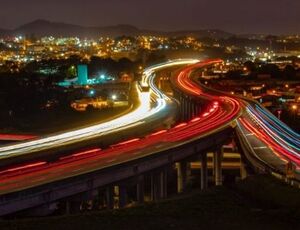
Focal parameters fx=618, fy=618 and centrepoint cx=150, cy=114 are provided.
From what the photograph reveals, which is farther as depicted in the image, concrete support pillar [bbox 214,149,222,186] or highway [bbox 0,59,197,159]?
concrete support pillar [bbox 214,149,222,186]

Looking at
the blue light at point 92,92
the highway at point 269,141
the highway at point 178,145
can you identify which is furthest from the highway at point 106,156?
the blue light at point 92,92

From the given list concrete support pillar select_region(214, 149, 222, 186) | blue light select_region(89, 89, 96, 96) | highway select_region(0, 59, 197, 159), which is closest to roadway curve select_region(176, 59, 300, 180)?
concrete support pillar select_region(214, 149, 222, 186)

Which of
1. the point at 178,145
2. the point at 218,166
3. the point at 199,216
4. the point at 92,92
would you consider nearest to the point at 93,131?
the point at 178,145

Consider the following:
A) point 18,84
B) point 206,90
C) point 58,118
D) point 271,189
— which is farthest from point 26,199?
point 18,84

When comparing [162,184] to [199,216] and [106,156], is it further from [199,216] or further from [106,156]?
[199,216]

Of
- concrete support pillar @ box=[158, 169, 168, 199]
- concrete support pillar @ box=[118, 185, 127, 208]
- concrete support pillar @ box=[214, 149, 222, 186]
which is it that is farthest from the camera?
concrete support pillar @ box=[214, 149, 222, 186]

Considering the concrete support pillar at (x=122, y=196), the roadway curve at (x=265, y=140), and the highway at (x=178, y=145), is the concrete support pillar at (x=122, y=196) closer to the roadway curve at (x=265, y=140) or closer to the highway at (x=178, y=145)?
the highway at (x=178, y=145)

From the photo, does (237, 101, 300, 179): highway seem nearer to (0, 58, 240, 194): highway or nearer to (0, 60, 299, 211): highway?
(0, 60, 299, 211): highway

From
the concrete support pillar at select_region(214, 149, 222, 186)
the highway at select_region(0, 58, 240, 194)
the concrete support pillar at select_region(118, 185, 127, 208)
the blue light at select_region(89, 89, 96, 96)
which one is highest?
the highway at select_region(0, 58, 240, 194)

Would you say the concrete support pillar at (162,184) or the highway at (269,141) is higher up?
the highway at (269,141)
